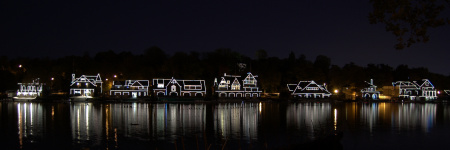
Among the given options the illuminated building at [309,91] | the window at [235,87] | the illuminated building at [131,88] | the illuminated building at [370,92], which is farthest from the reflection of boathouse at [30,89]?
the illuminated building at [370,92]

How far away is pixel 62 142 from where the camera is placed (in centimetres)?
2248

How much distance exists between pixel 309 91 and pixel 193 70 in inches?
1154

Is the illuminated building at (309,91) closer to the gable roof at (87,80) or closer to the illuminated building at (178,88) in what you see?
the illuminated building at (178,88)

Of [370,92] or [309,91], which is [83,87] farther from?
[370,92]

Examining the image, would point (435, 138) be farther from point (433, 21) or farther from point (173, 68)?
point (173, 68)

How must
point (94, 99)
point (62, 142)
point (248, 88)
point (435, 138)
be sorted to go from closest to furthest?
point (62, 142) < point (435, 138) < point (94, 99) < point (248, 88)

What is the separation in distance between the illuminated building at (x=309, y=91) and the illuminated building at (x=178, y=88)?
24.1 m

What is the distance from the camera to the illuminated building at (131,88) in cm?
8512

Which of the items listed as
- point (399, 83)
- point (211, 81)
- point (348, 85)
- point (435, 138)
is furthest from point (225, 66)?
point (435, 138)

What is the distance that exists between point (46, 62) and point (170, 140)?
326 ft

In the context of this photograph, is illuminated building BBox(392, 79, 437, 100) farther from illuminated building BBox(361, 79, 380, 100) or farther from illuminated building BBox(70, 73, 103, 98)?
illuminated building BBox(70, 73, 103, 98)

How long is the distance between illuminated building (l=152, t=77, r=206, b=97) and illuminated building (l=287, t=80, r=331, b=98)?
2407cm

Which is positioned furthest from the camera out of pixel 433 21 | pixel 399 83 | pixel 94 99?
pixel 399 83

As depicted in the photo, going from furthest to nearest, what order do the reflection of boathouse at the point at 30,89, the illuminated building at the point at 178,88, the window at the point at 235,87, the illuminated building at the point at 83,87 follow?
the reflection of boathouse at the point at 30,89
the window at the point at 235,87
the illuminated building at the point at 83,87
the illuminated building at the point at 178,88
